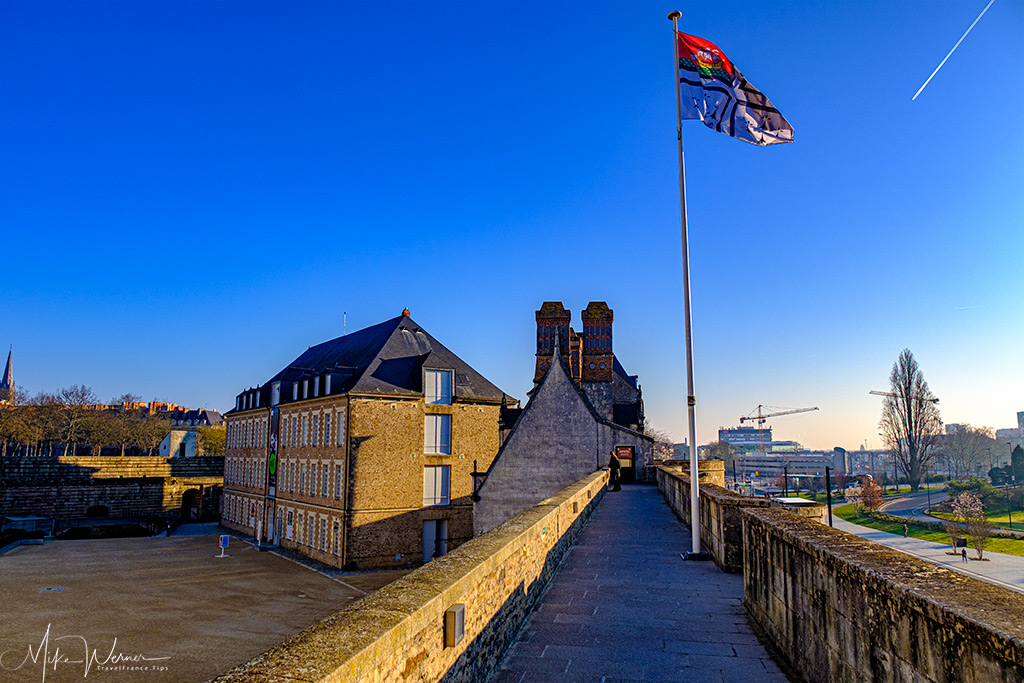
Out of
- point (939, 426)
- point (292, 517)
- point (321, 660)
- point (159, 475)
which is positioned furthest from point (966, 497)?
point (159, 475)

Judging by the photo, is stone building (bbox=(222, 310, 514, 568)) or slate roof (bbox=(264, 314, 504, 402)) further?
slate roof (bbox=(264, 314, 504, 402))

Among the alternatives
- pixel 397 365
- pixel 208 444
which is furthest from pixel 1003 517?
pixel 208 444

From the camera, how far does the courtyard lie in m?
18.0

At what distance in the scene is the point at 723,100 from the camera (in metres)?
12.4

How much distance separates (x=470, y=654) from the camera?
5.29m

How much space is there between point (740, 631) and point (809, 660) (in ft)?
6.38

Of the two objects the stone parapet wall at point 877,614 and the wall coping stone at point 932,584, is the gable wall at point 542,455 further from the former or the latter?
the wall coping stone at point 932,584

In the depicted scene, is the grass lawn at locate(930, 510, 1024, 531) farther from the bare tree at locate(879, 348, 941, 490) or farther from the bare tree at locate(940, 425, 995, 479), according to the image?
the bare tree at locate(940, 425, 995, 479)

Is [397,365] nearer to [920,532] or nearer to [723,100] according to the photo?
[723,100]

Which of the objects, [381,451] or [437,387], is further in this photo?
[437,387]

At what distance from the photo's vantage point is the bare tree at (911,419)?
77.2m

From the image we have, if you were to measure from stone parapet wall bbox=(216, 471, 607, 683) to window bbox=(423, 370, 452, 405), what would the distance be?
27.8 metres

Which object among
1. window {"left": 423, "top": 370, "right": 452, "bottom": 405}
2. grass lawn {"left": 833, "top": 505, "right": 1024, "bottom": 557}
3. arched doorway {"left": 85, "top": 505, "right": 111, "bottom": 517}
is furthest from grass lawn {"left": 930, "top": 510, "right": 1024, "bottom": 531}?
arched doorway {"left": 85, "top": 505, "right": 111, "bottom": 517}

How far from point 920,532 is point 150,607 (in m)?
59.5
